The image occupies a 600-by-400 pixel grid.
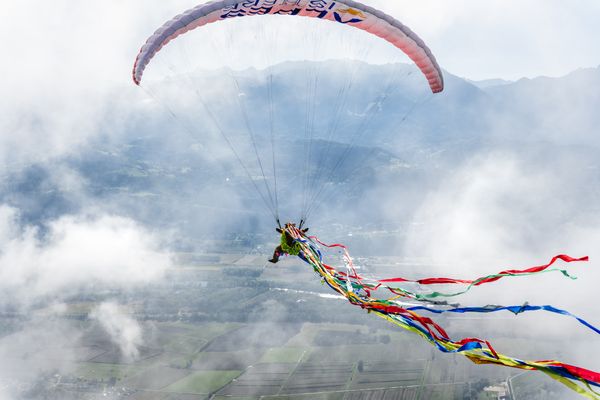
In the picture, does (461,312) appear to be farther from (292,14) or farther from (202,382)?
(202,382)

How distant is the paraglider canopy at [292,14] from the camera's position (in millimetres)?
15164

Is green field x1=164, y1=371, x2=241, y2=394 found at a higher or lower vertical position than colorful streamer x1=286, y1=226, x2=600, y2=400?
lower

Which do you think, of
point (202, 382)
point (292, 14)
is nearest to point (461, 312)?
point (292, 14)

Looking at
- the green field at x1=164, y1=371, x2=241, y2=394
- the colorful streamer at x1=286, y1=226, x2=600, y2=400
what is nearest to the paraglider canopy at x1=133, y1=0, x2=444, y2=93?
the colorful streamer at x1=286, y1=226, x2=600, y2=400

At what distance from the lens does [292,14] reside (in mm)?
16453

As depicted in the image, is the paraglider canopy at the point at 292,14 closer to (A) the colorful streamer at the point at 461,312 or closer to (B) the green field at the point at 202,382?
(A) the colorful streamer at the point at 461,312

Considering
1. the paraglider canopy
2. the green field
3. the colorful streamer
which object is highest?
the paraglider canopy

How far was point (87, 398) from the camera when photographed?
56656mm

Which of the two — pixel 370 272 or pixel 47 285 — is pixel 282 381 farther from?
pixel 47 285

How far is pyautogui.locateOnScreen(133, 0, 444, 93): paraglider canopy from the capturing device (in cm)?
Result: 1516

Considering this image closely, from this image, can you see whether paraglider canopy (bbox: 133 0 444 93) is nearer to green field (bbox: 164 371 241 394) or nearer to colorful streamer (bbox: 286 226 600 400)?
colorful streamer (bbox: 286 226 600 400)

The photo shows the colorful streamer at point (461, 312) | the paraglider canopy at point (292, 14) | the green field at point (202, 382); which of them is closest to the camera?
the colorful streamer at point (461, 312)

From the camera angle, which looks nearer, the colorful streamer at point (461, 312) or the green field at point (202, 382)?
the colorful streamer at point (461, 312)

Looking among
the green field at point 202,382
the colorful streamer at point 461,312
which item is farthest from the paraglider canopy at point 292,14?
the green field at point 202,382
